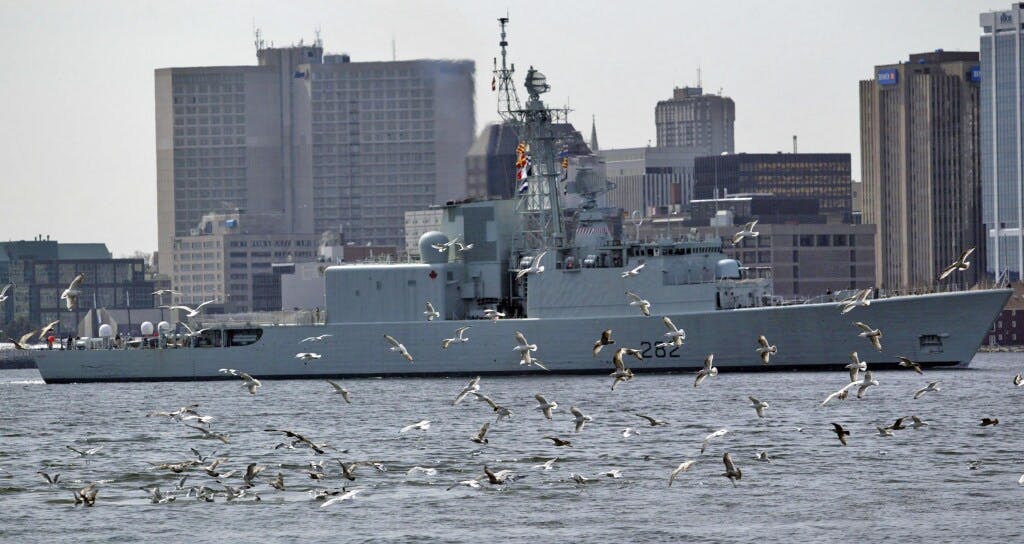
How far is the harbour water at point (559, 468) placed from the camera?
1516 inches

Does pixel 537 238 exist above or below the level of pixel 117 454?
above

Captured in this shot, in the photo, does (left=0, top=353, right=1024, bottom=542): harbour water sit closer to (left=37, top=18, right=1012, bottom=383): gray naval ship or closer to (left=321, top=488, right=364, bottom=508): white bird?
(left=321, top=488, right=364, bottom=508): white bird

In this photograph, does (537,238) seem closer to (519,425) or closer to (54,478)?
(519,425)

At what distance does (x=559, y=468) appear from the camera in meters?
46.9

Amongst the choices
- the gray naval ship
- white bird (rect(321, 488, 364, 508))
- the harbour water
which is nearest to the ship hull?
the gray naval ship

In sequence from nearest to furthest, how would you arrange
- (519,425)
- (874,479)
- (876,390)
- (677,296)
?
(874,479), (519,425), (876,390), (677,296)

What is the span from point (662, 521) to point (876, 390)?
33.7m

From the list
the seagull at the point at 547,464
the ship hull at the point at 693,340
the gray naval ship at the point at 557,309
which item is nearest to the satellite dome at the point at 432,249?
the gray naval ship at the point at 557,309

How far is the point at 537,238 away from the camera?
3310 inches

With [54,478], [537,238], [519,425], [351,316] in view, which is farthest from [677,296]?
[54,478]

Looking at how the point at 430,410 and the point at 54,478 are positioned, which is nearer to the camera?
the point at 54,478

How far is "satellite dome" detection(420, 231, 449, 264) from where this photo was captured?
275 feet

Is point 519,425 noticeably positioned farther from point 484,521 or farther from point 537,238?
point 537,238

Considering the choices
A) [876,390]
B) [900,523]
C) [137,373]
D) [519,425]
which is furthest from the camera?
[137,373]
